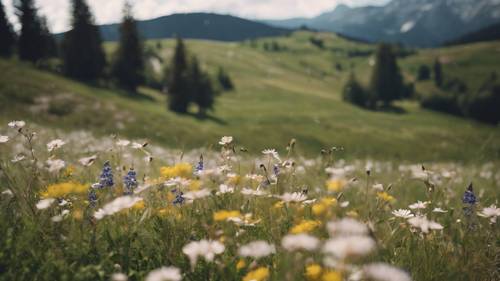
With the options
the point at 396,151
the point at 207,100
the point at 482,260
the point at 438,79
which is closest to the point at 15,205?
the point at 482,260

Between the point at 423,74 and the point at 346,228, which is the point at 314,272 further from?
the point at 423,74

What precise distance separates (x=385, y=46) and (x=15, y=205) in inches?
4950

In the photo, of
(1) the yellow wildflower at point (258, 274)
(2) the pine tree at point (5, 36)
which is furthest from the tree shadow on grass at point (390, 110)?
(1) the yellow wildflower at point (258, 274)

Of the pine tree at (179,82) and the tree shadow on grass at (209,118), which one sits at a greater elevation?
the pine tree at (179,82)

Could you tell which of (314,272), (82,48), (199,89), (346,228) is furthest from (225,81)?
(346,228)

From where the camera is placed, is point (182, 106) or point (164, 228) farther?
point (182, 106)

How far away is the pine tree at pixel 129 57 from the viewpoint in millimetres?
64875

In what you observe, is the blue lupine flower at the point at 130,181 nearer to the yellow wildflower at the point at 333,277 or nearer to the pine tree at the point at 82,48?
the yellow wildflower at the point at 333,277

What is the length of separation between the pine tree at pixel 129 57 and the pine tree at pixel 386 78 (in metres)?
68.1

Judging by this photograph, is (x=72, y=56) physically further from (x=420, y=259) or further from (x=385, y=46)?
(x=385, y=46)

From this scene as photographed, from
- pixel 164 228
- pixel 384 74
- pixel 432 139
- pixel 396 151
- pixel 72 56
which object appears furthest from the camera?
pixel 384 74

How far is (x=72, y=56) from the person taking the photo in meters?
59.2

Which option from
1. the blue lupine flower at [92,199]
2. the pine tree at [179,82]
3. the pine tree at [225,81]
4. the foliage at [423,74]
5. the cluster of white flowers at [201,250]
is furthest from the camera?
the foliage at [423,74]

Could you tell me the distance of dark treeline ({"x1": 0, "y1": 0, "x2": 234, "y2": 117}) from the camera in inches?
2334
